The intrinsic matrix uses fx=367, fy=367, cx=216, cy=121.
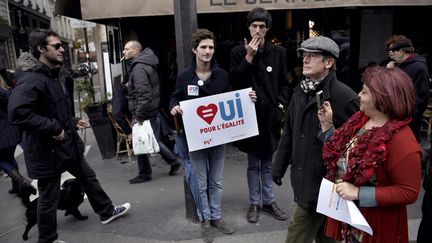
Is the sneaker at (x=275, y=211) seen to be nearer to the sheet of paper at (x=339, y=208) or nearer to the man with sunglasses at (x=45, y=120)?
the sheet of paper at (x=339, y=208)

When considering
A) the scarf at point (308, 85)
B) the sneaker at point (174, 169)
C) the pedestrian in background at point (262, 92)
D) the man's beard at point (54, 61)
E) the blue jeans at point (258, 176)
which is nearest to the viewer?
the scarf at point (308, 85)

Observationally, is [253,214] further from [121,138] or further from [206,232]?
[121,138]

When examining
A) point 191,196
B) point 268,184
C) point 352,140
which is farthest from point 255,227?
point 352,140

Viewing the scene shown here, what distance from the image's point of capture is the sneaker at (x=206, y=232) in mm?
3529

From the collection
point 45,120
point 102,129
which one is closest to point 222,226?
point 45,120

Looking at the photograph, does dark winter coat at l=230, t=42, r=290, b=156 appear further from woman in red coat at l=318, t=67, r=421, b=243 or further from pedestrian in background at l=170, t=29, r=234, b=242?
woman in red coat at l=318, t=67, r=421, b=243

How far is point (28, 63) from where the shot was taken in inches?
125

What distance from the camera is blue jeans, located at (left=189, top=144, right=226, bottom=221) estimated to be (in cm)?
354

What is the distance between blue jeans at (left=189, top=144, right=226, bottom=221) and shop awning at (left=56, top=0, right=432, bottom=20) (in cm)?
246

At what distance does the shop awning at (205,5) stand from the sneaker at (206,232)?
3.02 m

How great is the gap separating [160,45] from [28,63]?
4470 mm

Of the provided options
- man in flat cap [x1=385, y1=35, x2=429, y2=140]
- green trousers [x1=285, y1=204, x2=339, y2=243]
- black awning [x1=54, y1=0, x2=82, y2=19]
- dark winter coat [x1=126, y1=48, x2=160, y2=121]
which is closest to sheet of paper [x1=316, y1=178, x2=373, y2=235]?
green trousers [x1=285, y1=204, x2=339, y2=243]

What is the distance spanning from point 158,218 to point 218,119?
141cm

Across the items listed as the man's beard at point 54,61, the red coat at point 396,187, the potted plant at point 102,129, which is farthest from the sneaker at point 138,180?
the red coat at point 396,187
